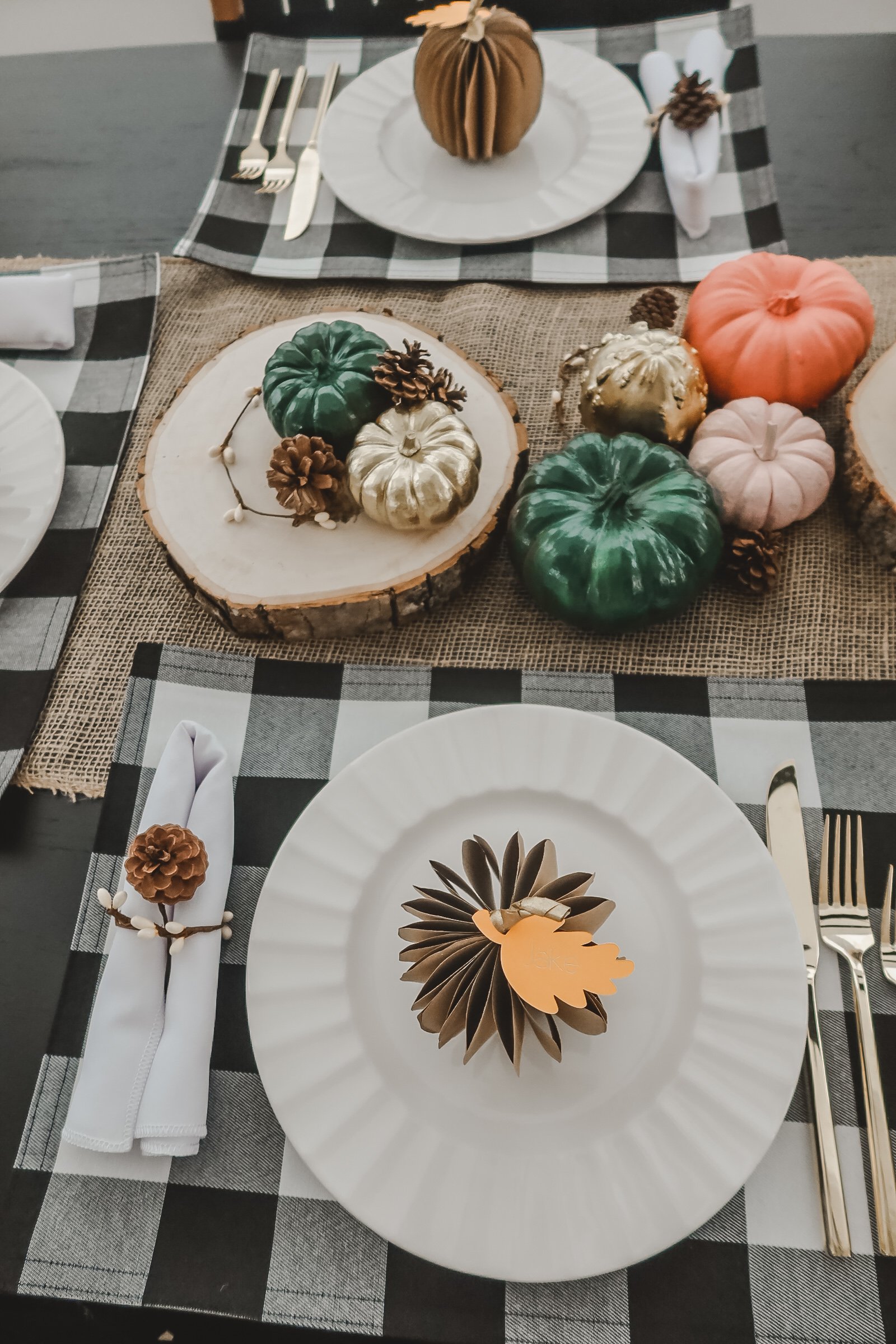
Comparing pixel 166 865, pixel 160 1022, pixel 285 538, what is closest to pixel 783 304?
pixel 285 538

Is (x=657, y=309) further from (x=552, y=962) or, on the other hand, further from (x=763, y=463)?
(x=552, y=962)

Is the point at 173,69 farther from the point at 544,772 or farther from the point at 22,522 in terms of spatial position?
the point at 544,772

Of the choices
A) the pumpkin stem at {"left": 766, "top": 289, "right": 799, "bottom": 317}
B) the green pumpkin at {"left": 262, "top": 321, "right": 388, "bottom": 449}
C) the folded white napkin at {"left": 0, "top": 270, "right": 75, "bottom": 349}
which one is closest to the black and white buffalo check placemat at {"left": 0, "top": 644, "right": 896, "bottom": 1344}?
the green pumpkin at {"left": 262, "top": 321, "right": 388, "bottom": 449}

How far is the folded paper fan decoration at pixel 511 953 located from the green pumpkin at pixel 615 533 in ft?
1.04

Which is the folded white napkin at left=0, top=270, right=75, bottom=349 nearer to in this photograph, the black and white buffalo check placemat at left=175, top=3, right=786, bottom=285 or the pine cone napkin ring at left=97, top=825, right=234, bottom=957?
the black and white buffalo check placemat at left=175, top=3, right=786, bottom=285

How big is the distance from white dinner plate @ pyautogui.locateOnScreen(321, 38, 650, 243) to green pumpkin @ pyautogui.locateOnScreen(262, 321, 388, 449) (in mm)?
411

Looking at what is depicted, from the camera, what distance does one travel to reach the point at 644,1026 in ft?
2.31

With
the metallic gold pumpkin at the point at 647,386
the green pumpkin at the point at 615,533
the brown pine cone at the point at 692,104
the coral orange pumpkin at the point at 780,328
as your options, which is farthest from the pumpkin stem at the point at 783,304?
the brown pine cone at the point at 692,104

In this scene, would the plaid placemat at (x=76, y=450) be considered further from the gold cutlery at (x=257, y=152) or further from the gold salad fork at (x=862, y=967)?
the gold salad fork at (x=862, y=967)

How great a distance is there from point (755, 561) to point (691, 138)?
836 mm

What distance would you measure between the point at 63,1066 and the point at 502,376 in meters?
1.04

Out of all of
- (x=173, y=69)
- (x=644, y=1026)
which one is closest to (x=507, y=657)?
(x=644, y=1026)

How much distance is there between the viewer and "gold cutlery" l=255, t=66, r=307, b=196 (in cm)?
142

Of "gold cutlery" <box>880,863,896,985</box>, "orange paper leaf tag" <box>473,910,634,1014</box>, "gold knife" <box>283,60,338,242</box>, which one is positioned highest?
"gold knife" <box>283,60,338,242</box>
